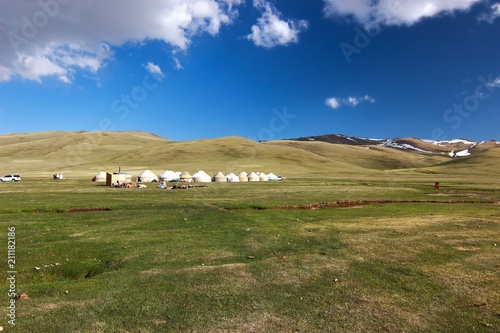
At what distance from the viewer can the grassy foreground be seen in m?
8.69

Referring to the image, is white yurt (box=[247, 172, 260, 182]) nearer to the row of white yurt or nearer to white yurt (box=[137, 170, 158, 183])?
the row of white yurt

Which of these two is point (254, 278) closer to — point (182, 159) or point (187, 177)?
point (187, 177)

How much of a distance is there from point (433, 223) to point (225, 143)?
174164 millimetres

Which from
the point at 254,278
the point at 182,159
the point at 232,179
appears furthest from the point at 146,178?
the point at 182,159

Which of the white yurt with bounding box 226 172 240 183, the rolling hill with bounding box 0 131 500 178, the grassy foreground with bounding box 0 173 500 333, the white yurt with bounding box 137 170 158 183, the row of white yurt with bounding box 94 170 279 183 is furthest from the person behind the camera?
the rolling hill with bounding box 0 131 500 178

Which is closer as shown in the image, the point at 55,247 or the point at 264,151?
the point at 55,247

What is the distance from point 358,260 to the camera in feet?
46.1

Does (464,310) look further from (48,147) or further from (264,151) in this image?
(48,147)

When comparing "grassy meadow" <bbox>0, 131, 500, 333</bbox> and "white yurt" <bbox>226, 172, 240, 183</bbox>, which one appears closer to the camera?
"grassy meadow" <bbox>0, 131, 500, 333</bbox>

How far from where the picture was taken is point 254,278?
463 inches

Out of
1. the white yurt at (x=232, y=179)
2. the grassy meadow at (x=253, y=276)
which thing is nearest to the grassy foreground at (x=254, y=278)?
the grassy meadow at (x=253, y=276)

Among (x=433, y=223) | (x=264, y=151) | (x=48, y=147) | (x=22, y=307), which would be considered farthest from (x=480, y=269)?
(x=48, y=147)

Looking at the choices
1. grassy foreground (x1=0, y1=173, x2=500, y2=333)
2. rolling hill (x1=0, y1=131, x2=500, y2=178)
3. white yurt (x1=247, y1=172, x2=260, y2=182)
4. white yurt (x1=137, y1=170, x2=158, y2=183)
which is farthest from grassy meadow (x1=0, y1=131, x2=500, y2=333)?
rolling hill (x1=0, y1=131, x2=500, y2=178)

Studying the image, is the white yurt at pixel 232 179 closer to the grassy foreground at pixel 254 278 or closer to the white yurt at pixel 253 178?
the white yurt at pixel 253 178
